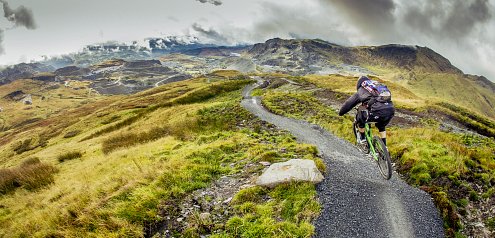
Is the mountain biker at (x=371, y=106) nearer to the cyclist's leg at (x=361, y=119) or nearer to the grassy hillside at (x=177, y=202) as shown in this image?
the cyclist's leg at (x=361, y=119)

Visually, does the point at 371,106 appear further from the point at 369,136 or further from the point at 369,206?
the point at 369,206

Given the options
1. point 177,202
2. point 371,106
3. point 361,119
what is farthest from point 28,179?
point 371,106

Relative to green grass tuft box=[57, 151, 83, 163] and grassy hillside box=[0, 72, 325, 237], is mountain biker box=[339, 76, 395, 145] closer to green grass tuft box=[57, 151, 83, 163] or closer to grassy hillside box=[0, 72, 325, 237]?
grassy hillside box=[0, 72, 325, 237]

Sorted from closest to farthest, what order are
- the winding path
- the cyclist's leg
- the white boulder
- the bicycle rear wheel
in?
the winding path → the cyclist's leg → the bicycle rear wheel → the white boulder

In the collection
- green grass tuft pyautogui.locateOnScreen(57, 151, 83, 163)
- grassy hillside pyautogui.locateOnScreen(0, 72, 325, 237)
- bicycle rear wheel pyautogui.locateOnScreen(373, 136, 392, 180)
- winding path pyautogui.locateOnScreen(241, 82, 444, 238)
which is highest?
bicycle rear wheel pyautogui.locateOnScreen(373, 136, 392, 180)

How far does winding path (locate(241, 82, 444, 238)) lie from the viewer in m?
9.04

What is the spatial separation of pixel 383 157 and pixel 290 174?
367 cm

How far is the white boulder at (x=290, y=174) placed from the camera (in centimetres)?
1134

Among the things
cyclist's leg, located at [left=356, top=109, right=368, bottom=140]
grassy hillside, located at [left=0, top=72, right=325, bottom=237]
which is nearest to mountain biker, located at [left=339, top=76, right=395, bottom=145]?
cyclist's leg, located at [left=356, top=109, right=368, bottom=140]

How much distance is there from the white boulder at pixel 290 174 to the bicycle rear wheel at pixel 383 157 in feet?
8.07

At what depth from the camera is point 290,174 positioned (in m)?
11.6

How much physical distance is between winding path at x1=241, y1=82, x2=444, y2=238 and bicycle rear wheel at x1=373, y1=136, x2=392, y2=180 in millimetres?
553

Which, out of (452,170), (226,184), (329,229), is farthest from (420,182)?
(226,184)

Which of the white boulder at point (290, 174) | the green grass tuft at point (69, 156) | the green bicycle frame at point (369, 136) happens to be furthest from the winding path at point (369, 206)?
the green grass tuft at point (69, 156)
